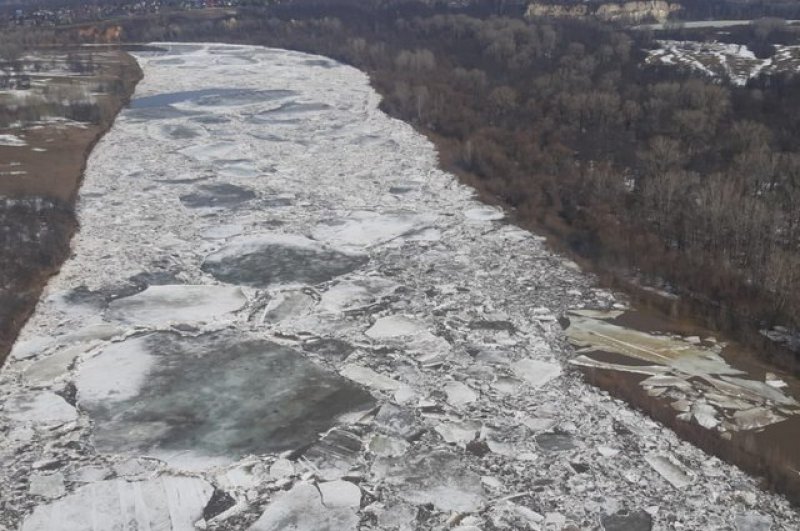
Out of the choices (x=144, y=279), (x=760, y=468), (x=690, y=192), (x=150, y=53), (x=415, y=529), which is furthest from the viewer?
(x=150, y=53)

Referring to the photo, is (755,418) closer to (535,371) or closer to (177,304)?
(535,371)

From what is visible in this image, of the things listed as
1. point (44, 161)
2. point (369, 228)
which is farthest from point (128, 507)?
point (44, 161)

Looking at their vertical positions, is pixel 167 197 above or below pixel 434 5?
below

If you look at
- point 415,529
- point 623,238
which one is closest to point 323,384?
point 415,529

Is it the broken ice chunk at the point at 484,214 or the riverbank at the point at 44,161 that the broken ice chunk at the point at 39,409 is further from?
the broken ice chunk at the point at 484,214

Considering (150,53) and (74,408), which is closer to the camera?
(74,408)

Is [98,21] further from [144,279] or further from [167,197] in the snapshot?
[144,279]

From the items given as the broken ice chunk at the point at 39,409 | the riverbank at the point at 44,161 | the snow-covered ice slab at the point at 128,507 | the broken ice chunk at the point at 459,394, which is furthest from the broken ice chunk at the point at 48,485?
the broken ice chunk at the point at 459,394

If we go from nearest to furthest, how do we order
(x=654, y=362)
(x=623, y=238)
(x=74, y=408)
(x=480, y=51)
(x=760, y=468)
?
(x=760, y=468) → (x=74, y=408) → (x=654, y=362) → (x=623, y=238) → (x=480, y=51)
